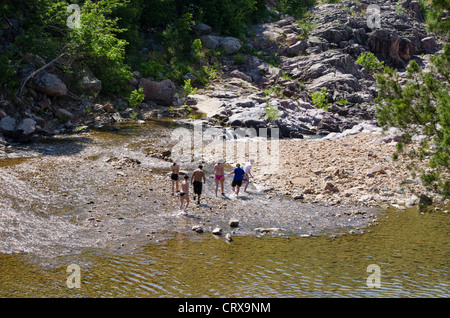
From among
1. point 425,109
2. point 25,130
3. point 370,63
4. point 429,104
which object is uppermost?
point 370,63

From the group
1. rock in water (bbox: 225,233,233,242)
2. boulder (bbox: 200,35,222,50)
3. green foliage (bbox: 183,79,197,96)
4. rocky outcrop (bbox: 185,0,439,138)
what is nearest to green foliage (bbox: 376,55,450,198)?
rock in water (bbox: 225,233,233,242)

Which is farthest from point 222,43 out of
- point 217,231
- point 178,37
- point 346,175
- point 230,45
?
point 217,231

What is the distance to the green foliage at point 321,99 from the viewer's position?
129 ft

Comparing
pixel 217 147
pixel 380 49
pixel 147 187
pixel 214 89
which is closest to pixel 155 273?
pixel 147 187

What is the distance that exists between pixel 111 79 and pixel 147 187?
18390mm

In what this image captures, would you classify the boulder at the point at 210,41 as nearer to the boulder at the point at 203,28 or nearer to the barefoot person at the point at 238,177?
the boulder at the point at 203,28

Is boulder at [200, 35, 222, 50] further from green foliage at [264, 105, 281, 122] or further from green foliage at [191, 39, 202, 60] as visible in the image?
green foliage at [264, 105, 281, 122]

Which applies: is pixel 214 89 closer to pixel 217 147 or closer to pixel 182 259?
pixel 217 147

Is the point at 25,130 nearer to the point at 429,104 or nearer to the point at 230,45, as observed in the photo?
the point at 429,104

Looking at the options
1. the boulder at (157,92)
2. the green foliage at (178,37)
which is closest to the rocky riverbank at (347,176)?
the boulder at (157,92)

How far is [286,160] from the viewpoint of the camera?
22.2 m

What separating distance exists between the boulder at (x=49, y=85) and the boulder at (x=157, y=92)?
29.4 feet

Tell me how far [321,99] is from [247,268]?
104ft

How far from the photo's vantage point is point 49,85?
26844mm
